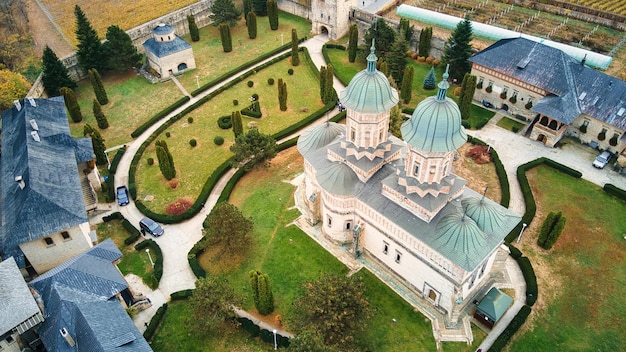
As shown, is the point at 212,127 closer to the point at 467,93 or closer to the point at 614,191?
the point at 467,93

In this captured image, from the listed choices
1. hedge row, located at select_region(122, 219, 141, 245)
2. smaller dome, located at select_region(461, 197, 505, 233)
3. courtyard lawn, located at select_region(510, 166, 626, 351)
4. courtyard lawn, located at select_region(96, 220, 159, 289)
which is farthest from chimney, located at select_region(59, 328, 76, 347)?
courtyard lawn, located at select_region(510, 166, 626, 351)

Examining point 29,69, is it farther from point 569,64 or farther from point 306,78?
point 569,64

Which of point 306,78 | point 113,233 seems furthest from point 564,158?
point 113,233

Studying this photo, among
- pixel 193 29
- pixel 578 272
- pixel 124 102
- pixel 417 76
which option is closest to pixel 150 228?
pixel 124 102

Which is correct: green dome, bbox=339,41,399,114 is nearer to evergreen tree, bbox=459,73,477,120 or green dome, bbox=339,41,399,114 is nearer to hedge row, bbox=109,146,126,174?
evergreen tree, bbox=459,73,477,120

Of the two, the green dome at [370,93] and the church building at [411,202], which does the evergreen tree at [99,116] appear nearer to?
the church building at [411,202]
